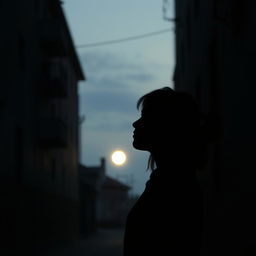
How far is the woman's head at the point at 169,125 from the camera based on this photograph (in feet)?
7.11

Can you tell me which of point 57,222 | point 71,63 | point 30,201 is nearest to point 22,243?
point 30,201

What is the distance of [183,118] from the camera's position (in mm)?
2170

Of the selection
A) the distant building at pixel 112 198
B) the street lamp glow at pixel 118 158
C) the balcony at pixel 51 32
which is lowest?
the distant building at pixel 112 198

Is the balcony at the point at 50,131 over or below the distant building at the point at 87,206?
over

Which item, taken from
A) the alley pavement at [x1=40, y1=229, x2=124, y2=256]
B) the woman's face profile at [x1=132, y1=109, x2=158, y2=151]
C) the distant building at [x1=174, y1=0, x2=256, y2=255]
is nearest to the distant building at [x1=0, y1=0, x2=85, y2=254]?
the alley pavement at [x1=40, y1=229, x2=124, y2=256]

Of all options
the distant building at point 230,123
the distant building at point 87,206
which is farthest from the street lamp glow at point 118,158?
the distant building at point 230,123

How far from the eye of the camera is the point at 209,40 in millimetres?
12883

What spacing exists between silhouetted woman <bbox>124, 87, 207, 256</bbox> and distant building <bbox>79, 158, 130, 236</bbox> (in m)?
42.9

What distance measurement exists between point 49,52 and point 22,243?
9337mm

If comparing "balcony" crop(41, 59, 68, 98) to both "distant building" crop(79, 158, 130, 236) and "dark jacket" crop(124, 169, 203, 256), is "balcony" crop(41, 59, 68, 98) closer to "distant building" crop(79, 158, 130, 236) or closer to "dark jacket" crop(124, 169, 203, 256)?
"distant building" crop(79, 158, 130, 236)

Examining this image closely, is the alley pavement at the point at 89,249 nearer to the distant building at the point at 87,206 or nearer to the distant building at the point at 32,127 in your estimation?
the distant building at the point at 32,127

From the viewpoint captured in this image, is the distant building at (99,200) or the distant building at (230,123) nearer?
the distant building at (230,123)

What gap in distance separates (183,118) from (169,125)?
53mm

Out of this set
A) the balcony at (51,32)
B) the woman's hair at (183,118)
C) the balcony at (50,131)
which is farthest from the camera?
the balcony at (51,32)
